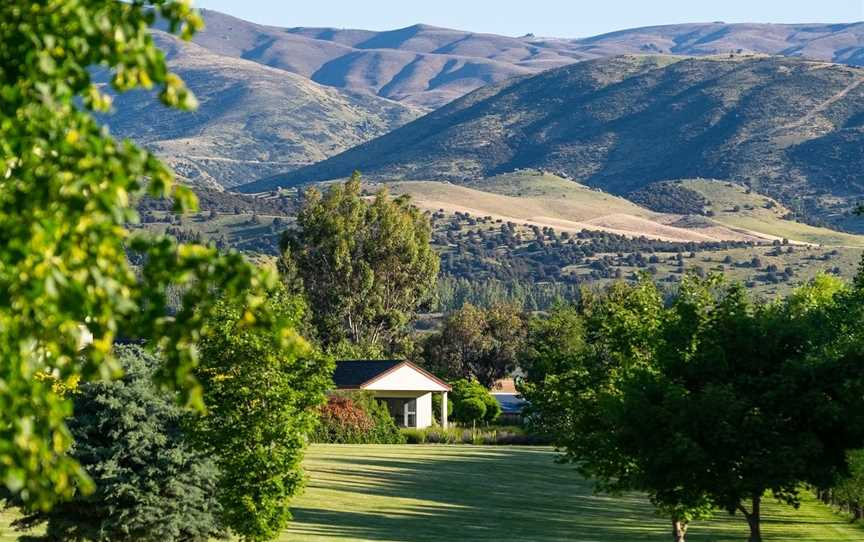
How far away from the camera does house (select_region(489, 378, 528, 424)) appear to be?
10513 cm

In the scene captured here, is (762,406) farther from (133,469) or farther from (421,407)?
(421,407)

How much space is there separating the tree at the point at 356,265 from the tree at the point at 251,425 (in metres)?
64.8

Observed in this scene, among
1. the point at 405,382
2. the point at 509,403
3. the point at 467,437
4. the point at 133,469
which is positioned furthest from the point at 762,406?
the point at 509,403

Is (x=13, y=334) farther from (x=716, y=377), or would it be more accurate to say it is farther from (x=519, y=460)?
(x=519, y=460)

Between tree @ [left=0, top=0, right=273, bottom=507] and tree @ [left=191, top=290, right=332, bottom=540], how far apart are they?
20.1 m

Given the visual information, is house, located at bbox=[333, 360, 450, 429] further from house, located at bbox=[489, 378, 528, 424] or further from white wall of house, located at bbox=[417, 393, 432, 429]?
house, located at bbox=[489, 378, 528, 424]

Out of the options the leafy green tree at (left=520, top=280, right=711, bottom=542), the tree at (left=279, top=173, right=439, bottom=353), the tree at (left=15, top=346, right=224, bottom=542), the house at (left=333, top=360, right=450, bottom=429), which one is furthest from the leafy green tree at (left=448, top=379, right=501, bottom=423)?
the tree at (left=15, top=346, right=224, bottom=542)

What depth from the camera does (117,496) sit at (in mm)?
29453

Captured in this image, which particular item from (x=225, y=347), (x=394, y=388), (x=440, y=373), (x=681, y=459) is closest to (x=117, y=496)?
(x=225, y=347)

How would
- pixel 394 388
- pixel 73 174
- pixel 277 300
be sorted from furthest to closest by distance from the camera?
pixel 394 388
pixel 277 300
pixel 73 174

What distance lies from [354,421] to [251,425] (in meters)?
55.7

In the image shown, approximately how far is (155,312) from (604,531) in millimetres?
40120

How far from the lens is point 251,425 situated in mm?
29062

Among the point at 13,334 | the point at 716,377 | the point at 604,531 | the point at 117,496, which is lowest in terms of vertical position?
the point at 604,531
